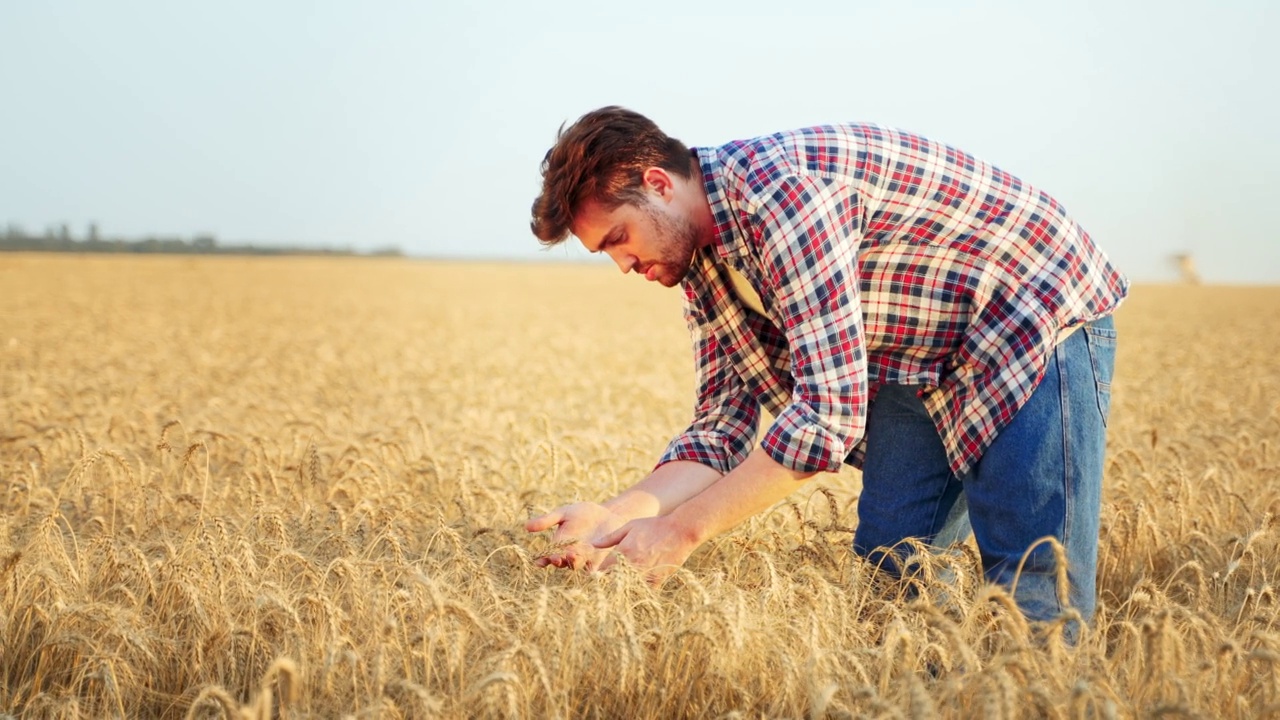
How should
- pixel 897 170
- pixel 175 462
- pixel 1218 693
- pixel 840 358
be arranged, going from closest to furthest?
pixel 1218 693, pixel 840 358, pixel 897 170, pixel 175 462

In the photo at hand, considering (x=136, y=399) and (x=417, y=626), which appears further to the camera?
(x=136, y=399)

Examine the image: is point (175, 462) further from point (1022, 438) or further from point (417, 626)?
point (1022, 438)

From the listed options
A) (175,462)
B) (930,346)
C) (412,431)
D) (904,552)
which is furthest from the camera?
(412,431)

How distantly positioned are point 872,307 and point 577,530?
1.18 m

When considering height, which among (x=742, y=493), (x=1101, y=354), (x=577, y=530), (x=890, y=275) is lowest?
(x=577, y=530)

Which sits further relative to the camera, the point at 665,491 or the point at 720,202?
the point at 665,491

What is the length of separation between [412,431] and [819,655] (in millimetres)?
5418

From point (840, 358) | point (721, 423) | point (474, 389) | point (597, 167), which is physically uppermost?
point (597, 167)

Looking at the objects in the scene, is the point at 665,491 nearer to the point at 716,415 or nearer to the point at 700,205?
the point at 716,415

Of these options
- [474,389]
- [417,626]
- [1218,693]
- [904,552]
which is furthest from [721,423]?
[474,389]

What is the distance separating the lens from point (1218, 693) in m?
2.40

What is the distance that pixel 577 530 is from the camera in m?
3.18

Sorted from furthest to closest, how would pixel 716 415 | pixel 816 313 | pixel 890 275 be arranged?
1. pixel 716 415
2. pixel 890 275
3. pixel 816 313

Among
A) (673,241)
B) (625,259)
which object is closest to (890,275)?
(673,241)
